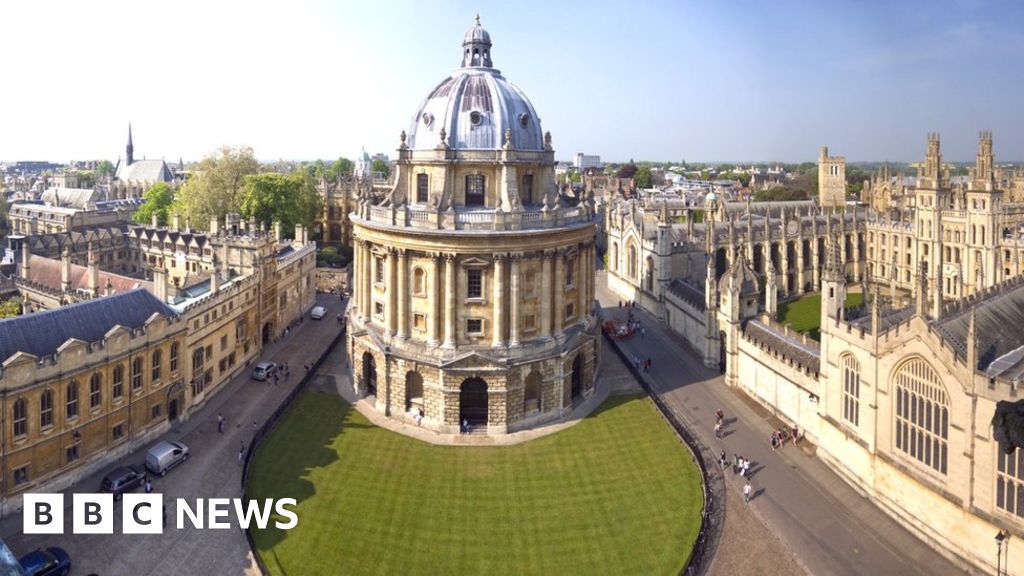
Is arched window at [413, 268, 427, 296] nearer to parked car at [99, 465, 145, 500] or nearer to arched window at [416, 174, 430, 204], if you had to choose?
arched window at [416, 174, 430, 204]

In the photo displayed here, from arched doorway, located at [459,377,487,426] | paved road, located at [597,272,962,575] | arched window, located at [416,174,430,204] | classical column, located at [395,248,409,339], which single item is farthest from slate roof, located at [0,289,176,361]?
paved road, located at [597,272,962,575]

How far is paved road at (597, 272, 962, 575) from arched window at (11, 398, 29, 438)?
29.9 meters

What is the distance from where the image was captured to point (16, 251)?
68.4m

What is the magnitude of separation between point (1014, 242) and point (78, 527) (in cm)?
7367

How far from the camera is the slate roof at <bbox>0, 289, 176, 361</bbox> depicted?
1229 inches

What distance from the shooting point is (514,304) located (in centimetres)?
3944

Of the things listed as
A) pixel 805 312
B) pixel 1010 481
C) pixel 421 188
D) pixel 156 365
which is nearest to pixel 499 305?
pixel 421 188

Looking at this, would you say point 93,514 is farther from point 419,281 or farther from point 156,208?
point 156,208

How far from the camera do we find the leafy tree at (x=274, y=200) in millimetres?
81250

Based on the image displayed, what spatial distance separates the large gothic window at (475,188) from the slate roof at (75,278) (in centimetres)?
2453

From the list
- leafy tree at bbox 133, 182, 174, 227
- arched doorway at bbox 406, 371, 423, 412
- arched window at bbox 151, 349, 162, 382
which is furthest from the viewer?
leafy tree at bbox 133, 182, 174, 227

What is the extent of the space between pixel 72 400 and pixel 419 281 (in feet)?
58.8

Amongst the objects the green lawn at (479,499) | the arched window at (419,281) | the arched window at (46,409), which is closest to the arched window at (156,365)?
the arched window at (46,409)

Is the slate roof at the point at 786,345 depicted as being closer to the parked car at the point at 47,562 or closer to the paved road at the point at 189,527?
the paved road at the point at 189,527
